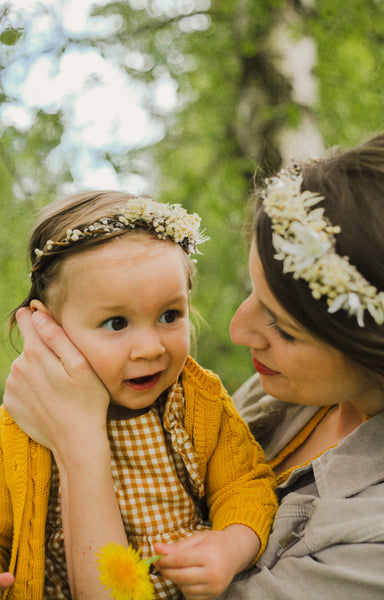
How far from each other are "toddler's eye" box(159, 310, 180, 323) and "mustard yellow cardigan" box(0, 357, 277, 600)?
23cm

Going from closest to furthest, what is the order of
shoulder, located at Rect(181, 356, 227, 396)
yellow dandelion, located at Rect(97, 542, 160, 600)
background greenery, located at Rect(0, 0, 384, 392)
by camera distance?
yellow dandelion, located at Rect(97, 542, 160, 600) < shoulder, located at Rect(181, 356, 227, 396) < background greenery, located at Rect(0, 0, 384, 392)

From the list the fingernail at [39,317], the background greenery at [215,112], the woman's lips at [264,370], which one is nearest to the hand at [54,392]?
the fingernail at [39,317]

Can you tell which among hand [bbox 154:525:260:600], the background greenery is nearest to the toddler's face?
hand [bbox 154:525:260:600]

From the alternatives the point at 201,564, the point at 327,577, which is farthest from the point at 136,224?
the point at 327,577

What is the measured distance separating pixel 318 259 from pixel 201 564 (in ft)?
2.62

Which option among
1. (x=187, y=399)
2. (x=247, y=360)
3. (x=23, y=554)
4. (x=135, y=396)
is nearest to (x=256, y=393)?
(x=187, y=399)

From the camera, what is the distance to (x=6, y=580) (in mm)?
1521

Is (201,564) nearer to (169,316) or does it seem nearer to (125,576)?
(125,576)

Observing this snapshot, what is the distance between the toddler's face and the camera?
5.23 ft

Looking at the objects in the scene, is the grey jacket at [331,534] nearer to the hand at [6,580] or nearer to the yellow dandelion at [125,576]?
the yellow dandelion at [125,576]

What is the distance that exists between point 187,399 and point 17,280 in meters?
2.05

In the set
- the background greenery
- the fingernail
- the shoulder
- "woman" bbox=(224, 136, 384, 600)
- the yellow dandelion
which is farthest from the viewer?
the background greenery

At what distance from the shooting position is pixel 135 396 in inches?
66.4

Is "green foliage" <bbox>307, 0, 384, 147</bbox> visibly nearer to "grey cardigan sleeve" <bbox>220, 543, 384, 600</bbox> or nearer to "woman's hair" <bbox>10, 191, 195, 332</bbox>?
"woman's hair" <bbox>10, 191, 195, 332</bbox>
